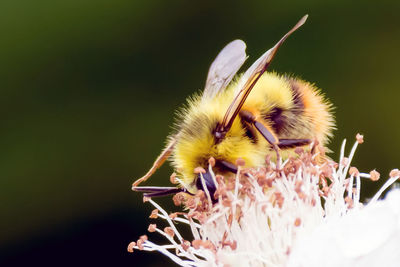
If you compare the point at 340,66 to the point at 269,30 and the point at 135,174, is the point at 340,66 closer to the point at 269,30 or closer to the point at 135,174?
the point at 269,30

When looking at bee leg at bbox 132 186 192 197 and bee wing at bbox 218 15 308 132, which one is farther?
bee leg at bbox 132 186 192 197

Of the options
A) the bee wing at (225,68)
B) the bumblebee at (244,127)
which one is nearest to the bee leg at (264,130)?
the bumblebee at (244,127)

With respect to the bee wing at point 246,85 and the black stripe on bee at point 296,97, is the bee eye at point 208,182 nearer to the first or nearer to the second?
the bee wing at point 246,85

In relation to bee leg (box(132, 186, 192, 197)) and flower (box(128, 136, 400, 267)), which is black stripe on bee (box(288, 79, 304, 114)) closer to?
flower (box(128, 136, 400, 267))

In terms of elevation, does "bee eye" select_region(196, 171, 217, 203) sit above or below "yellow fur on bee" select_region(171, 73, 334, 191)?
below

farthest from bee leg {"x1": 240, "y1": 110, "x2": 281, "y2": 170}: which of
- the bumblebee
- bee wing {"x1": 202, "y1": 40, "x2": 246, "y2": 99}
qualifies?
bee wing {"x1": 202, "y1": 40, "x2": 246, "y2": 99}

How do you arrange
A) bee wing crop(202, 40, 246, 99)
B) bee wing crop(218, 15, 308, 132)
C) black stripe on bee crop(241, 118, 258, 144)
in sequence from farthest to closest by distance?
1. bee wing crop(202, 40, 246, 99)
2. black stripe on bee crop(241, 118, 258, 144)
3. bee wing crop(218, 15, 308, 132)
